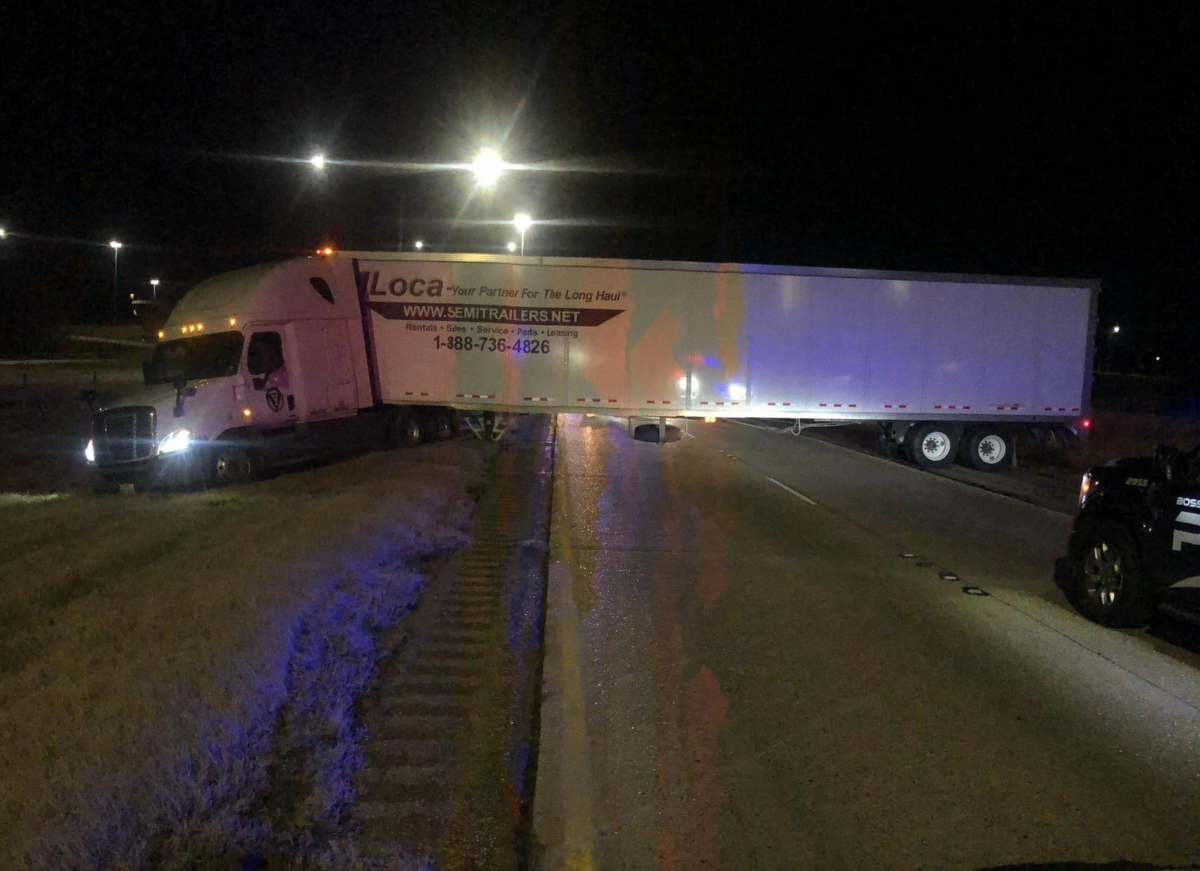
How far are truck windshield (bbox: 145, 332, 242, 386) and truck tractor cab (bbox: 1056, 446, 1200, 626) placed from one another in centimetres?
1318

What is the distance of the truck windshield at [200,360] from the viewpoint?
643 inches

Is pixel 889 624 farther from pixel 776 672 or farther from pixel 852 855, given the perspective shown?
pixel 852 855

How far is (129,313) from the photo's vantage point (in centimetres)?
9819

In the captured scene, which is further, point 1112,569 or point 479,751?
point 1112,569

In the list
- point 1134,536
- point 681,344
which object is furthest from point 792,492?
point 1134,536

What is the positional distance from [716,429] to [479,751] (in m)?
23.9

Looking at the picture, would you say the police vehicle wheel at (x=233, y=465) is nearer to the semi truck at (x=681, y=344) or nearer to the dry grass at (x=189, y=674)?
the semi truck at (x=681, y=344)

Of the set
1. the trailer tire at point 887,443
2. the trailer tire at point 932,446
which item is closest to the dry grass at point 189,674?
the trailer tire at point 932,446

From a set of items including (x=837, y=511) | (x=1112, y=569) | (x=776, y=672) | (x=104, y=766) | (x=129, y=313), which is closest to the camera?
(x=104, y=766)

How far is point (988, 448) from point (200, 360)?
15745 millimetres

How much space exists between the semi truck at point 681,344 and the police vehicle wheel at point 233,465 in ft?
5.48

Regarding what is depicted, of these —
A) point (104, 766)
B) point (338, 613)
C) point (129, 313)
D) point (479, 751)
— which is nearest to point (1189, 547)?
point (479, 751)

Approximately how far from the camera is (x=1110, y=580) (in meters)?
8.08

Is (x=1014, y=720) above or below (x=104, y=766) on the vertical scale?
below
